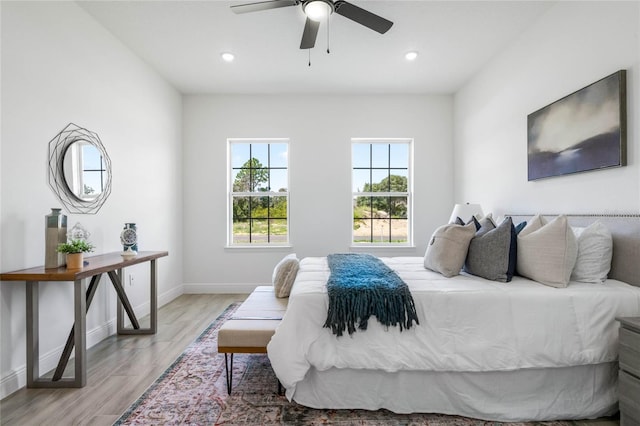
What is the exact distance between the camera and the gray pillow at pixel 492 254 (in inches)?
80.3

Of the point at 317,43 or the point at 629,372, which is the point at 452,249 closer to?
the point at 629,372

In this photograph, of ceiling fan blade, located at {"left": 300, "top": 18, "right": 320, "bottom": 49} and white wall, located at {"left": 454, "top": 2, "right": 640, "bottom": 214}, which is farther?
ceiling fan blade, located at {"left": 300, "top": 18, "right": 320, "bottom": 49}

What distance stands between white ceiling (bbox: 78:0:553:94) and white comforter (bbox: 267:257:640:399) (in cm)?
227

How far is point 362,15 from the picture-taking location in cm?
223

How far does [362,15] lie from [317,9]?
0.32 m

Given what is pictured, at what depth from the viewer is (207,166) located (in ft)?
14.6

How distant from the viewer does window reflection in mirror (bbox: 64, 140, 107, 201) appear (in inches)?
97.8

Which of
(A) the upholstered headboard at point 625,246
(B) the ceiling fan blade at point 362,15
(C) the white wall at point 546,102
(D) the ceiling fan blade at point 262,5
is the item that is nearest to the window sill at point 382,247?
(C) the white wall at point 546,102

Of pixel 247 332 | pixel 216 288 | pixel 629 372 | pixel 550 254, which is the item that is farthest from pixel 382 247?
pixel 629 372

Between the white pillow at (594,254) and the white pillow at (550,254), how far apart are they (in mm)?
99

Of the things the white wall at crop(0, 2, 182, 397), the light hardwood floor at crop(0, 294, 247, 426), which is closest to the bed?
the light hardwood floor at crop(0, 294, 247, 426)

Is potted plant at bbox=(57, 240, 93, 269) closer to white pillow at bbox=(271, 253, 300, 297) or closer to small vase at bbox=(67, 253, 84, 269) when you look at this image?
small vase at bbox=(67, 253, 84, 269)

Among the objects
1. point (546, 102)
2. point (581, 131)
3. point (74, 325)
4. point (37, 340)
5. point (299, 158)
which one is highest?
point (546, 102)

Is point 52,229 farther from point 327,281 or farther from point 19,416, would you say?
point 327,281
